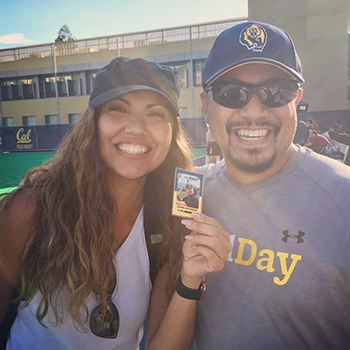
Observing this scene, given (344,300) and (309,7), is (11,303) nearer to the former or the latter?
(344,300)

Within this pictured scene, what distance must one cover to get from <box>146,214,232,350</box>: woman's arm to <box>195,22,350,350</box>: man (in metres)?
0.17

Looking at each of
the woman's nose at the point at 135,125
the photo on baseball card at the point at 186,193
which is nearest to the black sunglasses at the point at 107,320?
the photo on baseball card at the point at 186,193

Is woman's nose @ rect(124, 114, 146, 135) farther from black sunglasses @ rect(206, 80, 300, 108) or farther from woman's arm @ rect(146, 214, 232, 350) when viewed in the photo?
woman's arm @ rect(146, 214, 232, 350)

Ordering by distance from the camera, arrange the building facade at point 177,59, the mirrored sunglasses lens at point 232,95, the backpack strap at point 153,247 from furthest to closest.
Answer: the building facade at point 177,59 < the backpack strap at point 153,247 < the mirrored sunglasses lens at point 232,95

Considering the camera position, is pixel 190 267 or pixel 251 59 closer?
pixel 190 267

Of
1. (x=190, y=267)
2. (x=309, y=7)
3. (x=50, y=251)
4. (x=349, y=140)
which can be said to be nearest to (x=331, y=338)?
(x=190, y=267)

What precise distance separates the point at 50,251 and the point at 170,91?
4.62 ft

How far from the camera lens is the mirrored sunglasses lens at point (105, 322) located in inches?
82.1

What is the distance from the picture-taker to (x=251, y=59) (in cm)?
212

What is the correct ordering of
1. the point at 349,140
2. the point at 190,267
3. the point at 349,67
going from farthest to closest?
the point at 349,67 → the point at 349,140 → the point at 190,267

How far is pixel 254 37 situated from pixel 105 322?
88.7 inches

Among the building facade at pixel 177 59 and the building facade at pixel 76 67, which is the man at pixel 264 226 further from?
the building facade at pixel 76 67

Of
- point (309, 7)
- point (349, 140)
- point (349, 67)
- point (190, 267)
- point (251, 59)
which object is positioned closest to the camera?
point (190, 267)

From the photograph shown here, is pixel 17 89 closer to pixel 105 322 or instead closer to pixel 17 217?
pixel 17 217
